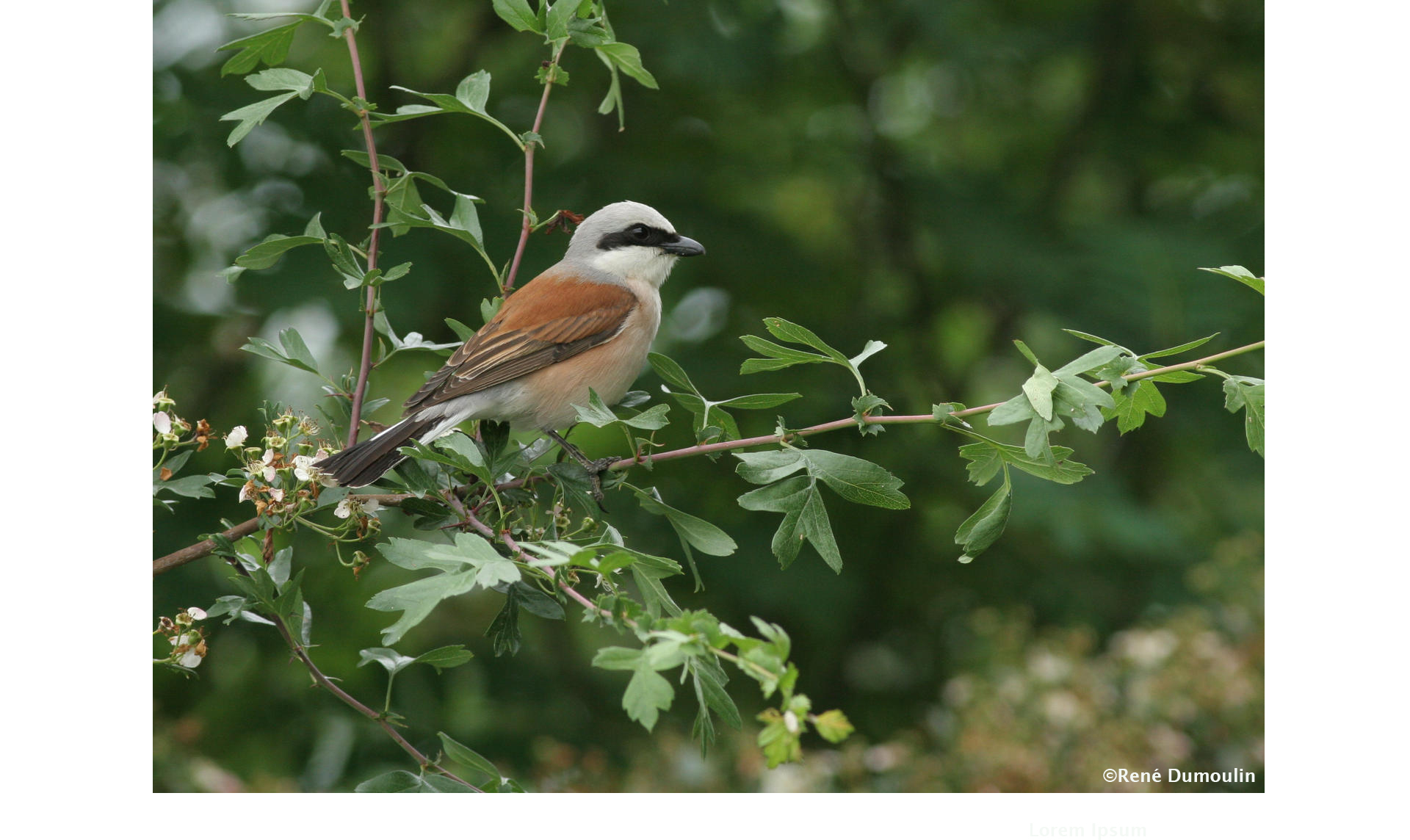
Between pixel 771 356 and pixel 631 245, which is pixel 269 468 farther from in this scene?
pixel 631 245

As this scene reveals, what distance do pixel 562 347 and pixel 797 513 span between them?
1.24m

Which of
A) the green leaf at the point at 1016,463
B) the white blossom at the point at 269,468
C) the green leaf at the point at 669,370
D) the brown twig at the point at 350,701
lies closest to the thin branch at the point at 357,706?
the brown twig at the point at 350,701

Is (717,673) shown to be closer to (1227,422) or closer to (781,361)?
(781,361)

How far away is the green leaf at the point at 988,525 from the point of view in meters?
1.81

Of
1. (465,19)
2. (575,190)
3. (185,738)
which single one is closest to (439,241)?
(575,190)

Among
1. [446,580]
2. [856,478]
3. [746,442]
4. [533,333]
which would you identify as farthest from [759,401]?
[533,333]

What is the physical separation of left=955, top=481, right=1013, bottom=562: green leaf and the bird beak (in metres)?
1.62

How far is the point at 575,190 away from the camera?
4238mm

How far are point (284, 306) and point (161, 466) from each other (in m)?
1.85

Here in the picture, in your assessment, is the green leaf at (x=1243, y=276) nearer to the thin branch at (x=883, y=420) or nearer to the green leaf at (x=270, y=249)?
the thin branch at (x=883, y=420)

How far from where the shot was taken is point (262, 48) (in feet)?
7.08

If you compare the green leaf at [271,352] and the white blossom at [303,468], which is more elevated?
the green leaf at [271,352]

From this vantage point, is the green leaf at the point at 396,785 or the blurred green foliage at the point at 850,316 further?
the blurred green foliage at the point at 850,316

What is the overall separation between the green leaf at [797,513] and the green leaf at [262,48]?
1274 mm
